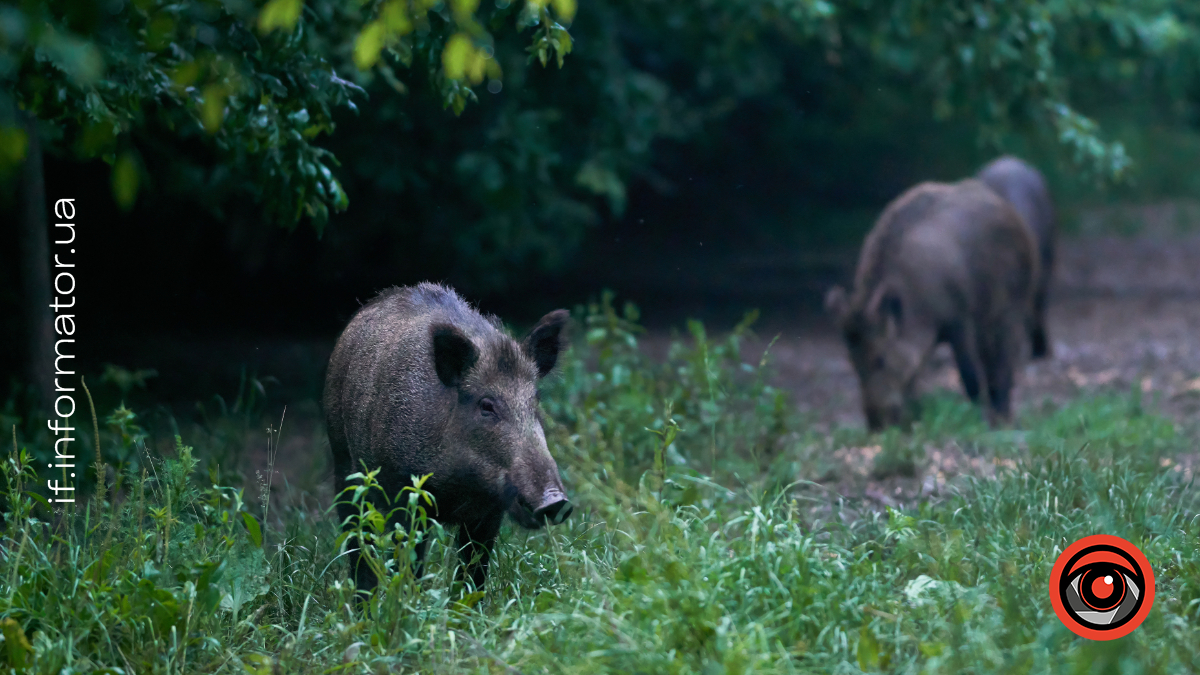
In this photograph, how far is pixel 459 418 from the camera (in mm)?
3787

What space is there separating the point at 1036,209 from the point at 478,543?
798cm

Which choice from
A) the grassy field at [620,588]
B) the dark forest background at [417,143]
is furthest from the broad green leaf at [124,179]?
the grassy field at [620,588]

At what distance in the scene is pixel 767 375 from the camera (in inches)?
326

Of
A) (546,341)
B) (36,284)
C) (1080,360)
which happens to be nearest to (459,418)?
(546,341)

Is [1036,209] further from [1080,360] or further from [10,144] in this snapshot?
[10,144]

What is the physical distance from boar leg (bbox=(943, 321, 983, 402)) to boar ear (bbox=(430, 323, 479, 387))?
16.4 ft

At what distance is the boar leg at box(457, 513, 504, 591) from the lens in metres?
3.84

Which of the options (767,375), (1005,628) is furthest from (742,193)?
(1005,628)

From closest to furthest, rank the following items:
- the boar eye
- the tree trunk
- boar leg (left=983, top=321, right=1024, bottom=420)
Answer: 1. the boar eye
2. the tree trunk
3. boar leg (left=983, top=321, right=1024, bottom=420)

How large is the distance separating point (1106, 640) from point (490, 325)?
92.2 inches

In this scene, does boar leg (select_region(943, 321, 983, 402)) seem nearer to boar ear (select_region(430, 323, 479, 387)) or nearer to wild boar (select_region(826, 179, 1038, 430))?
wild boar (select_region(826, 179, 1038, 430))

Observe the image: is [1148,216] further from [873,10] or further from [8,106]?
[8,106]

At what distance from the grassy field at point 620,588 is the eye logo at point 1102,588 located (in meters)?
0.06

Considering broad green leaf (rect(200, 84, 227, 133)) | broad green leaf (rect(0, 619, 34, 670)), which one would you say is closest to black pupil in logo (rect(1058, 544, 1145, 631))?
broad green leaf (rect(200, 84, 227, 133))
